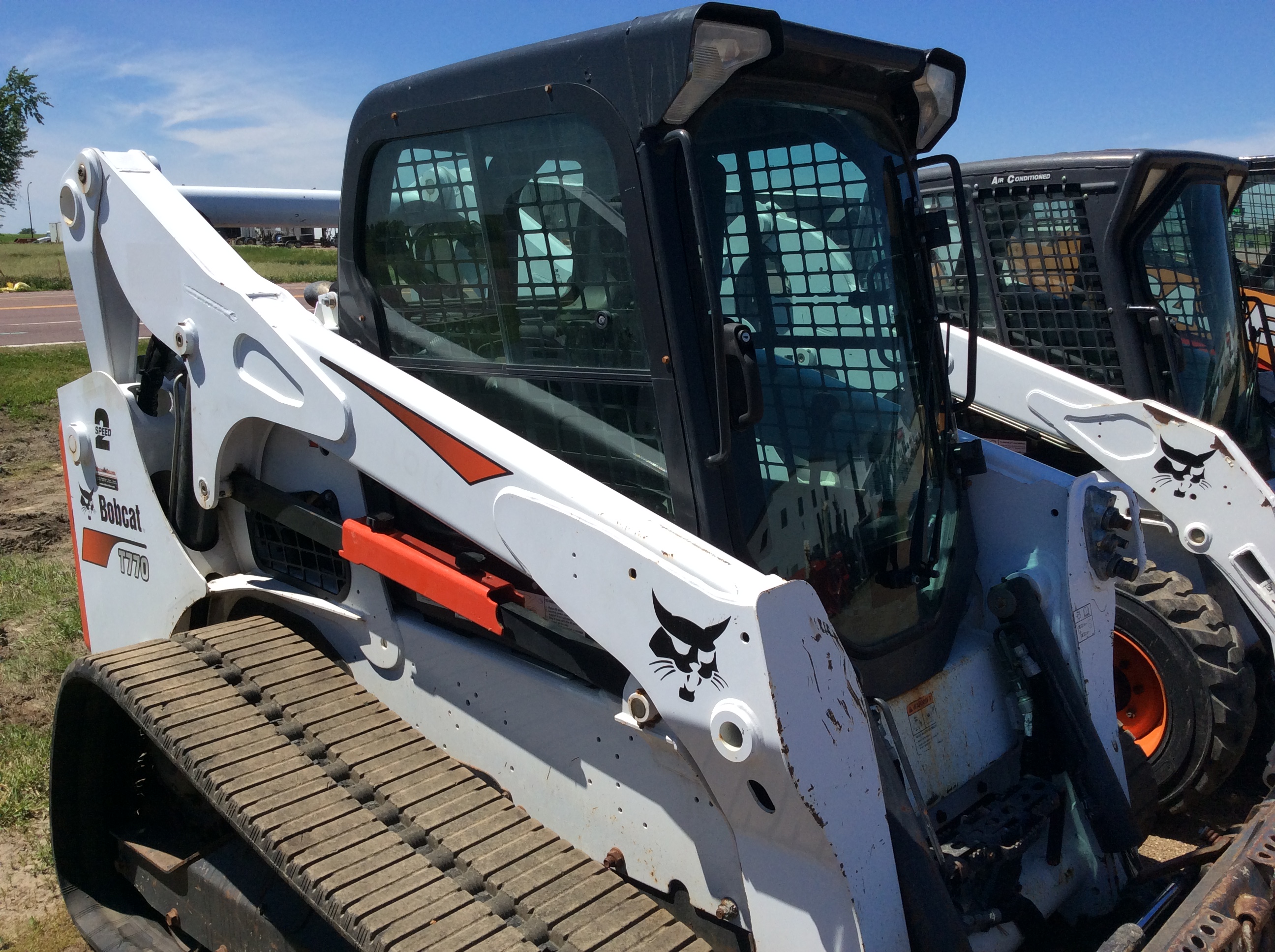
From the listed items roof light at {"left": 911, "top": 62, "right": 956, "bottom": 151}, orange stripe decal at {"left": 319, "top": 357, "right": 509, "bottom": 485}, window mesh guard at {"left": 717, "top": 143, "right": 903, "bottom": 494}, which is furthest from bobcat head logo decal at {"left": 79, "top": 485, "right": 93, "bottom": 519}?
roof light at {"left": 911, "top": 62, "right": 956, "bottom": 151}

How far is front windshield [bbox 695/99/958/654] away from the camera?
247cm

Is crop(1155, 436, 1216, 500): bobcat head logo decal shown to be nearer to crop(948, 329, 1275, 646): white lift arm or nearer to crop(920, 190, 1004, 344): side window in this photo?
crop(948, 329, 1275, 646): white lift arm

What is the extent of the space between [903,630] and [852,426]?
55cm

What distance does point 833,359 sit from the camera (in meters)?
2.72

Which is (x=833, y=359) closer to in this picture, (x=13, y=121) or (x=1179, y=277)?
(x=1179, y=277)

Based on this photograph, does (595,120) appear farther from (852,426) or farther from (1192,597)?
(1192,597)

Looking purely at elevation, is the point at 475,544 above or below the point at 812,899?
above

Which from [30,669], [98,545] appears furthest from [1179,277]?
[30,669]

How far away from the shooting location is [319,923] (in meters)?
2.88

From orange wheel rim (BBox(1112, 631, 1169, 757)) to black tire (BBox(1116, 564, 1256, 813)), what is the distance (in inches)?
1.3

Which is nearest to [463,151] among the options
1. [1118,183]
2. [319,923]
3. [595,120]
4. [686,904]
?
[595,120]

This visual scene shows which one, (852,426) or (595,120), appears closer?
(595,120)

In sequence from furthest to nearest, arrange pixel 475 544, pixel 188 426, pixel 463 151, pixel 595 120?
pixel 188 426
pixel 475 544
pixel 463 151
pixel 595 120

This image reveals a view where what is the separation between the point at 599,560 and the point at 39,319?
20.7m
